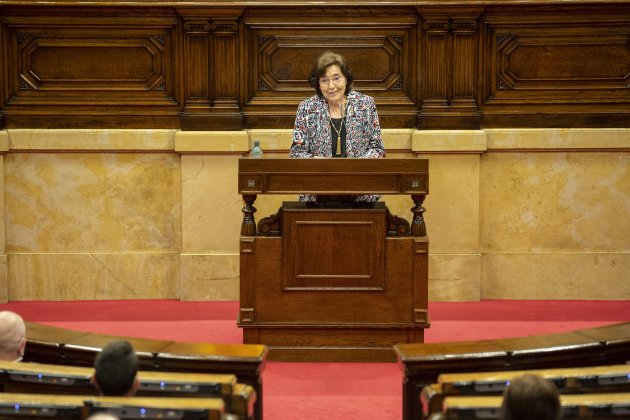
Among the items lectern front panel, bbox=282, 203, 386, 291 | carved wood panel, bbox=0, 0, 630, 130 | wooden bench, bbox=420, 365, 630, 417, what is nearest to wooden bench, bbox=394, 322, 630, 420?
wooden bench, bbox=420, 365, 630, 417

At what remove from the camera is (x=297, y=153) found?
591cm

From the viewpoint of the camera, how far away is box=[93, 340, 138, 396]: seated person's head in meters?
3.00

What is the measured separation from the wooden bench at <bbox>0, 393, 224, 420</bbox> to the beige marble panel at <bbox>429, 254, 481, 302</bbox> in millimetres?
4597

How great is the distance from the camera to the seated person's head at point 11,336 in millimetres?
3480

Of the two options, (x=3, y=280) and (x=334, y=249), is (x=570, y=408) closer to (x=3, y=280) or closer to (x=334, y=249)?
(x=334, y=249)

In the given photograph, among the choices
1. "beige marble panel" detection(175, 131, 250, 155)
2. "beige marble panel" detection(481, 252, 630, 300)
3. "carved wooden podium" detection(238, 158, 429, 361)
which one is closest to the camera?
"carved wooden podium" detection(238, 158, 429, 361)

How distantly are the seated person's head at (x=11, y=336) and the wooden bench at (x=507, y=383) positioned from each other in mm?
1418

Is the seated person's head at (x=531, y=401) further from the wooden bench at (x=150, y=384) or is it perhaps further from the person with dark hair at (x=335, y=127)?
the person with dark hair at (x=335, y=127)

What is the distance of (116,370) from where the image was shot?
118 inches

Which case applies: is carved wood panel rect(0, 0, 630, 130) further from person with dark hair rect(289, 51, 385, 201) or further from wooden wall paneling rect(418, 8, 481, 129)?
person with dark hair rect(289, 51, 385, 201)

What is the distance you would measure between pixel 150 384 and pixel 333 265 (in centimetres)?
239

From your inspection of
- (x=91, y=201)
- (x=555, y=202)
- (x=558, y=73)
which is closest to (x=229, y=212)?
(x=91, y=201)

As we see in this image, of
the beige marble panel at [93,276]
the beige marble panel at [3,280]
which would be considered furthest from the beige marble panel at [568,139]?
the beige marble panel at [3,280]

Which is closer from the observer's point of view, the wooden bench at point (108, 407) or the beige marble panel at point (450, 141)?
the wooden bench at point (108, 407)
